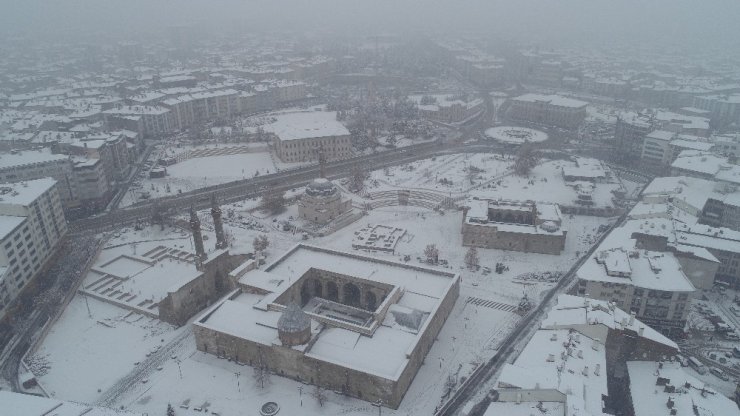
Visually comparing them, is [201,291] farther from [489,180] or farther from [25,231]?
[489,180]

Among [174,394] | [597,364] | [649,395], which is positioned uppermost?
[597,364]

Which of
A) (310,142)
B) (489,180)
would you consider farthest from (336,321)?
(310,142)

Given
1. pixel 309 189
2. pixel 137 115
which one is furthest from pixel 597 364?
pixel 137 115

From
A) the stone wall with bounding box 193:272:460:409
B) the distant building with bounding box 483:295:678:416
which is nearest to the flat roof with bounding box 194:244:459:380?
the stone wall with bounding box 193:272:460:409

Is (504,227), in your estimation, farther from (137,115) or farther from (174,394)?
(137,115)

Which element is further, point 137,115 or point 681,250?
point 137,115

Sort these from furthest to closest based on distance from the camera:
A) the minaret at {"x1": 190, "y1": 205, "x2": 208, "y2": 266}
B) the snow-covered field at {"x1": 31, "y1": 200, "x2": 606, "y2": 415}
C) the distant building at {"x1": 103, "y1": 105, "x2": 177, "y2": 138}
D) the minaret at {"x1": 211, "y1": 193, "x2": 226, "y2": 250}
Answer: the distant building at {"x1": 103, "y1": 105, "x2": 177, "y2": 138} → the minaret at {"x1": 211, "y1": 193, "x2": 226, "y2": 250} → the minaret at {"x1": 190, "y1": 205, "x2": 208, "y2": 266} → the snow-covered field at {"x1": 31, "y1": 200, "x2": 606, "y2": 415}

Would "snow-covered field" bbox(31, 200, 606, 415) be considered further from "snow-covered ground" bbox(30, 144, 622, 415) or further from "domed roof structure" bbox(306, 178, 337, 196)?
"domed roof structure" bbox(306, 178, 337, 196)
